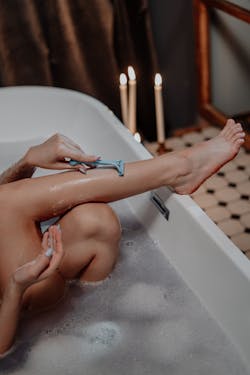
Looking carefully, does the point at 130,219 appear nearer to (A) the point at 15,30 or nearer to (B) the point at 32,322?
(B) the point at 32,322

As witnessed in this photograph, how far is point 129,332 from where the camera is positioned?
1488 millimetres

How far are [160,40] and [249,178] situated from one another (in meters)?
0.82

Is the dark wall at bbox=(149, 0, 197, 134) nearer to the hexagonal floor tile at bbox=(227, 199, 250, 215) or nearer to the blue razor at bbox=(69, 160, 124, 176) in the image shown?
the hexagonal floor tile at bbox=(227, 199, 250, 215)

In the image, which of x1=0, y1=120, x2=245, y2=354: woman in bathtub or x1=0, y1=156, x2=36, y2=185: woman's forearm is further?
x1=0, y1=156, x2=36, y2=185: woman's forearm

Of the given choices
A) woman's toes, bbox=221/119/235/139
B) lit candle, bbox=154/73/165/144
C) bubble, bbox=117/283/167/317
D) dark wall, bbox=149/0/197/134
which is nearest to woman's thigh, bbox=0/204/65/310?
bubble, bbox=117/283/167/317

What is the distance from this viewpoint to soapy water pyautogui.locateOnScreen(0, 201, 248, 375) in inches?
54.3

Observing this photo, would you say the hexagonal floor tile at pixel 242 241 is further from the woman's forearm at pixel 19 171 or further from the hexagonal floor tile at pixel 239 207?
the woman's forearm at pixel 19 171

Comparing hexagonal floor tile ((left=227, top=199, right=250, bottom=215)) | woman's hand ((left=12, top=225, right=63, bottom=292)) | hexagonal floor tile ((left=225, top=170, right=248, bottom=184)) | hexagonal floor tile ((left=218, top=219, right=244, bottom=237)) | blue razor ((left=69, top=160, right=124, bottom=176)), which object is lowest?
hexagonal floor tile ((left=218, top=219, right=244, bottom=237))

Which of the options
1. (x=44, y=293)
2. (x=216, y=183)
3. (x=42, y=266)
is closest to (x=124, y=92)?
(x=216, y=183)

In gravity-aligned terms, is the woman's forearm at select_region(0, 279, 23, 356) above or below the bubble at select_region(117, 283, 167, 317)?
above

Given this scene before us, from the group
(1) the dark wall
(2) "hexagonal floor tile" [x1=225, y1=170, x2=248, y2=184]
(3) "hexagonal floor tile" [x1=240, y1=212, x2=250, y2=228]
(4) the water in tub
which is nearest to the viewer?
(4) the water in tub

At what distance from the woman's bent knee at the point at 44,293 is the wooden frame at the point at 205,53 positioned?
4.04ft

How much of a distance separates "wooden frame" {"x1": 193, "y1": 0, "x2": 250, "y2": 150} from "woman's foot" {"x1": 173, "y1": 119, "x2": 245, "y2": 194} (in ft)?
2.70

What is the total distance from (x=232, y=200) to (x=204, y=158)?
644 mm
